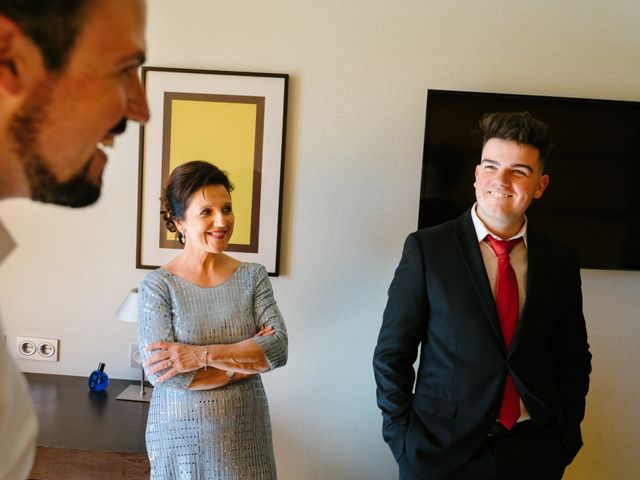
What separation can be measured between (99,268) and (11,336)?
0.51 meters

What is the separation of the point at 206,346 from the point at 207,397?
0.51 feet

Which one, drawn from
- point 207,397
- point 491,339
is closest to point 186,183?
point 207,397

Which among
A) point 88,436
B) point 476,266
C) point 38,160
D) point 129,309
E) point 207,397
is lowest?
point 88,436

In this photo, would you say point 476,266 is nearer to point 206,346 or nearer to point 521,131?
point 521,131

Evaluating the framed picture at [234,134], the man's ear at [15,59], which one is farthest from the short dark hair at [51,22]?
the framed picture at [234,134]

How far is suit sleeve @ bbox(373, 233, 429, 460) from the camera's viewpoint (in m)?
1.91

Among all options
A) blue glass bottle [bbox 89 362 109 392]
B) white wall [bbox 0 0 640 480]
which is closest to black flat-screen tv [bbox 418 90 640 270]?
white wall [bbox 0 0 640 480]

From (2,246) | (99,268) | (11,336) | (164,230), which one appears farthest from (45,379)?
(2,246)

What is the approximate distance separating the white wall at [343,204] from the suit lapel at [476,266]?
0.56 metres

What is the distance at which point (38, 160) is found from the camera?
1.64ft

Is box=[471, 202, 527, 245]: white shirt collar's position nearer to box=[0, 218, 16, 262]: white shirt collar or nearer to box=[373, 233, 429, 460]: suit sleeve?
box=[373, 233, 429, 460]: suit sleeve

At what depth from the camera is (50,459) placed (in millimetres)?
2031

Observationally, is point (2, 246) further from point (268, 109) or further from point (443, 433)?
point (268, 109)

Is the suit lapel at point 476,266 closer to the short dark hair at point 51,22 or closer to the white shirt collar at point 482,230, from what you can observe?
the white shirt collar at point 482,230
